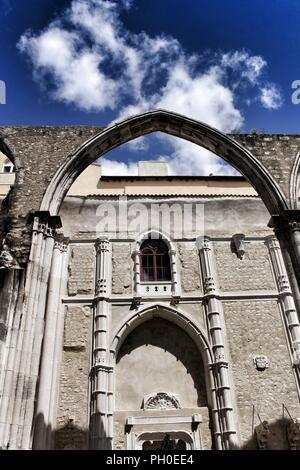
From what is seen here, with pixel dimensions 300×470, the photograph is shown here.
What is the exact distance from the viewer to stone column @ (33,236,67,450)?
9.27m

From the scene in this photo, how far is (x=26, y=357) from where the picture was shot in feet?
18.0

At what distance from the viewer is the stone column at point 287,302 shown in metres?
10.9

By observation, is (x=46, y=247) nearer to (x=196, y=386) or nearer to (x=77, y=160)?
(x=77, y=160)

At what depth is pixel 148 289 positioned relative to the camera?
1202 centimetres

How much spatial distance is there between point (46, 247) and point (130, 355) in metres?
5.72

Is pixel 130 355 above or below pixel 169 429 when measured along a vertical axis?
above

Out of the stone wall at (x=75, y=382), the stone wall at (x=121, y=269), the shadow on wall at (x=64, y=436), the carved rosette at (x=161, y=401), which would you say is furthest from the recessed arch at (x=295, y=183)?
the shadow on wall at (x=64, y=436)

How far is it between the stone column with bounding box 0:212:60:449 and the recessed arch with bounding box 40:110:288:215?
1.12m

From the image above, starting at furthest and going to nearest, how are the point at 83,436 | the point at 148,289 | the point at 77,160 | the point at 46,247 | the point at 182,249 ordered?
the point at 182,249
the point at 148,289
the point at 83,436
the point at 77,160
the point at 46,247

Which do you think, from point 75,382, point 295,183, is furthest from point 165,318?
point 295,183

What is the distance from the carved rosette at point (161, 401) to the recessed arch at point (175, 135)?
608 centimetres

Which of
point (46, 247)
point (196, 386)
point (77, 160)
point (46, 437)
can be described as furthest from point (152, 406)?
point (77, 160)

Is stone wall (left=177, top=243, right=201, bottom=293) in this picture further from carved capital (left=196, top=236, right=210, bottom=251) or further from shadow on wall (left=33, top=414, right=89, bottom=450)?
shadow on wall (left=33, top=414, right=89, bottom=450)

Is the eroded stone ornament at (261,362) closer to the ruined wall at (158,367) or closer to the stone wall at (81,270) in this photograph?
the ruined wall at (158,367)
